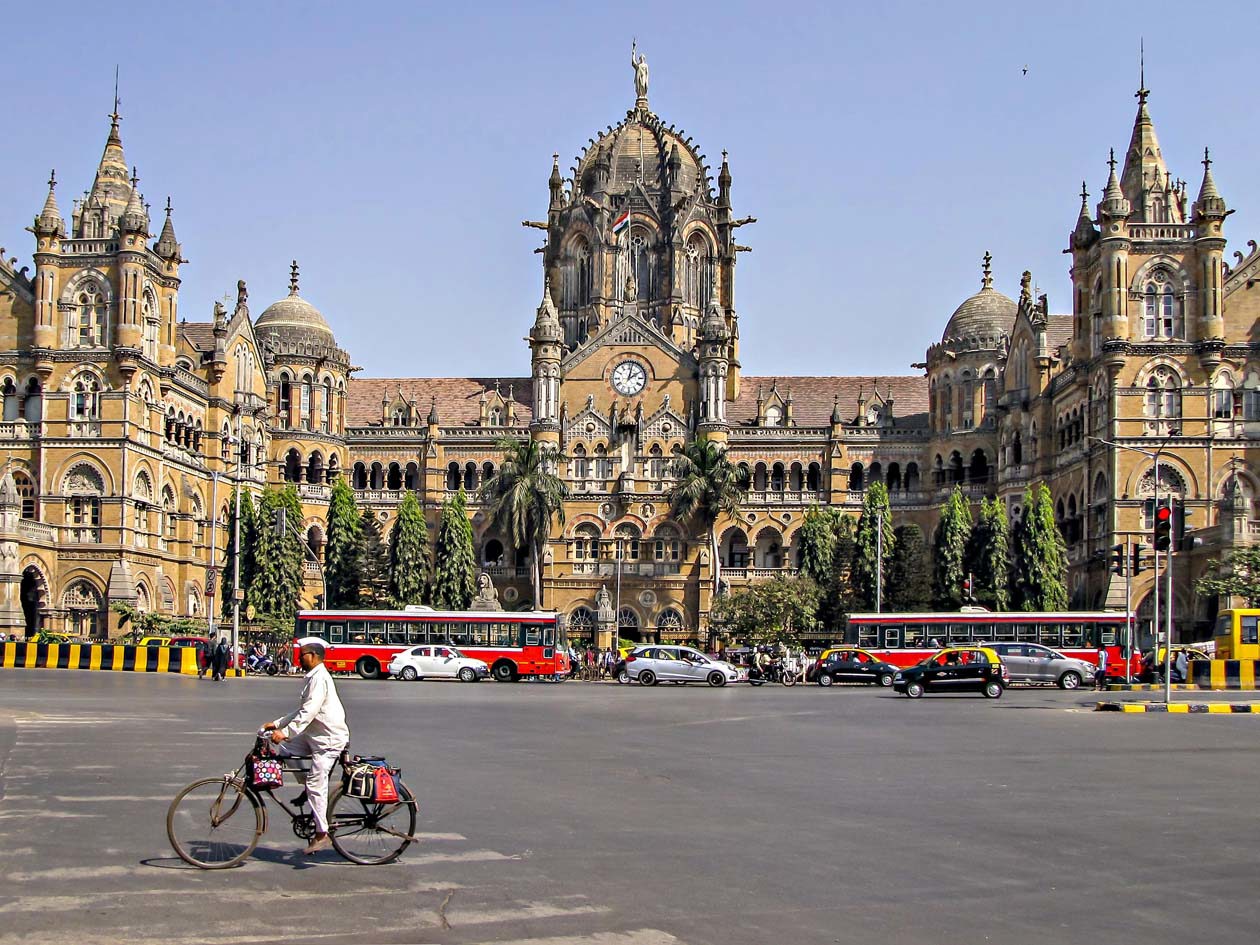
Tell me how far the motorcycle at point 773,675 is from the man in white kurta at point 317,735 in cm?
4450

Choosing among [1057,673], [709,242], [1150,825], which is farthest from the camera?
[709,242]

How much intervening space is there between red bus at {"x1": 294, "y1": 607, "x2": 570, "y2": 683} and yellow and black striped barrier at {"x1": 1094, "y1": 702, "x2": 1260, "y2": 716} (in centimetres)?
2515

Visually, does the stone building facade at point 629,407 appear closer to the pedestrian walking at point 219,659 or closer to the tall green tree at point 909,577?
the tall green tree at point 909,577

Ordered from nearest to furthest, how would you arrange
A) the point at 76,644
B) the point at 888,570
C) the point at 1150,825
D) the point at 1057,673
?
the point at 1150,825
the point at 1057,673
the point at 76,644
the point at 888,570

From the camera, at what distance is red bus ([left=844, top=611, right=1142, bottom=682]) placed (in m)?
61.2

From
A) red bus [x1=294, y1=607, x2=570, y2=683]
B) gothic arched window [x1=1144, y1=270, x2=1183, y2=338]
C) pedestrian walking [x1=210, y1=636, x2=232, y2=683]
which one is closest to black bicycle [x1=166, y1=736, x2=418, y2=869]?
pedestrian walking [x1=210, y1=636, x2=232, y2=683]

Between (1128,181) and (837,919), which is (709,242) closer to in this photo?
(1128,181)

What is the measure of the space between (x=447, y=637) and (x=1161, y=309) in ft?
117

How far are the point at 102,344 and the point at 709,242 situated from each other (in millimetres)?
40621

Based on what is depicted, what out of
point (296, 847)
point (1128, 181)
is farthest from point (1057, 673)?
point (296, 847)

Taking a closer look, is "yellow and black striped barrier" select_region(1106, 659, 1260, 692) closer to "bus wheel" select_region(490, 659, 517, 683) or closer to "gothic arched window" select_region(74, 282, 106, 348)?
"bus wheel" select_region(490, 659, 517, 683)

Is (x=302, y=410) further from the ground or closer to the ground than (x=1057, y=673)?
further from the ground

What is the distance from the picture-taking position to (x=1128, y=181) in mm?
75875

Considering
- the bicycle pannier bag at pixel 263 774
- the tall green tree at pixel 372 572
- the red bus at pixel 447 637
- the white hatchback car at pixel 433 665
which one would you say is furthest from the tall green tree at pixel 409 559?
the bicycle pannier bag at pixel 263 774
